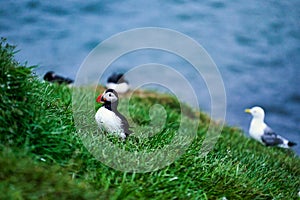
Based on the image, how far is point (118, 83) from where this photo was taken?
897cm

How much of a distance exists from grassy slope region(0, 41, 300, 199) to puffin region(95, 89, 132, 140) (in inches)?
5.6

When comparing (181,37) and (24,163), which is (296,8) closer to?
(181,37)

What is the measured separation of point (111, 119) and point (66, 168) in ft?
2.27

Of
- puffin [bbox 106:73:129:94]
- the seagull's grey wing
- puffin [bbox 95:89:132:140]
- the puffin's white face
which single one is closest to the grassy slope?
puffin [bbox 95:89:132:140]

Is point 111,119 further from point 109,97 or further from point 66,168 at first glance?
→ point 66,168

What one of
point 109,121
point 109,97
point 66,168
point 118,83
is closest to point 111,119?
point 109,121

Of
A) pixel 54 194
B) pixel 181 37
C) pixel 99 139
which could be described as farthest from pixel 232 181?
pixel 181 37

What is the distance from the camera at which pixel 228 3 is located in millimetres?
10719

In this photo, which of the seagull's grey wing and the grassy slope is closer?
the grassy slope

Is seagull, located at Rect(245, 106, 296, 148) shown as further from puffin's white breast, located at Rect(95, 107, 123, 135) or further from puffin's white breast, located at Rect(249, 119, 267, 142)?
→ puffin's white breast, located at Rect(95, 107, 123, 135)

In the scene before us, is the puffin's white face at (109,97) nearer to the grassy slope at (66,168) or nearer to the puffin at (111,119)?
the puffin at (111,119)

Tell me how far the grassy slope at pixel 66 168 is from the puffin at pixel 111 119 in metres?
0.14

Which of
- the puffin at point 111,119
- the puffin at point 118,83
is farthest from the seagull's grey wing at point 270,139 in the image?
the puffin at point 111,119

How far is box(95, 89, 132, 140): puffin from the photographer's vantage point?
3.92 meters
